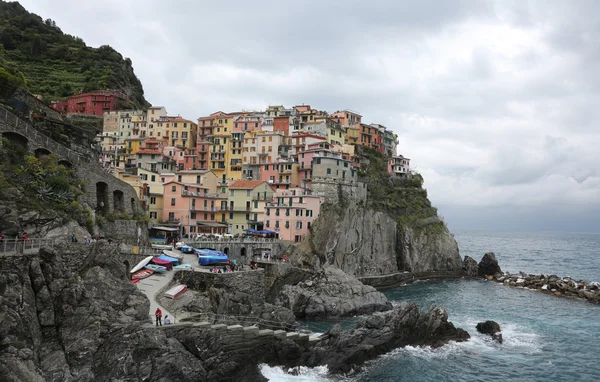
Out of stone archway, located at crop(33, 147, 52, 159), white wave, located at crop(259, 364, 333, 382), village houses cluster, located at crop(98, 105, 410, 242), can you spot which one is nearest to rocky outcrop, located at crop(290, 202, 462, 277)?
village houses cluster, located at crop(98, 105, 410, 242)

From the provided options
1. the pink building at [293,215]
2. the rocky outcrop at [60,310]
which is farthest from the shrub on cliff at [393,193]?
the rocky outcrop at [60,310]

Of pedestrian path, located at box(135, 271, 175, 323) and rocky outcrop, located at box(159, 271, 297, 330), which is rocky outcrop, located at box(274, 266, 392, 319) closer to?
rocky outcrop, located at box(159, 271, 297, 330)

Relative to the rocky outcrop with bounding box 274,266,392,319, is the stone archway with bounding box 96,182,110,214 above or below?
above

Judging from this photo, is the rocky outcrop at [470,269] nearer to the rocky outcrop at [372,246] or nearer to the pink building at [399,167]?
the rocky outcrop at [372,246]

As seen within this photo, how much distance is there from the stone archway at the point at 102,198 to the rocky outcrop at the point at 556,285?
62770 mm

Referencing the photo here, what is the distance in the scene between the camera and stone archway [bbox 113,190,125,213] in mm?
50594

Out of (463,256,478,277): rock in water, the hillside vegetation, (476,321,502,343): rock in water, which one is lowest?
(476,321,502,343): rock in water

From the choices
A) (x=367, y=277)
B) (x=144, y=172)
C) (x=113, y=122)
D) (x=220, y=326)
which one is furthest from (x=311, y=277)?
(x=113, y=122)

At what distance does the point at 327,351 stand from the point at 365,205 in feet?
151

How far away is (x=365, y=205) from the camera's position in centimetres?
7662

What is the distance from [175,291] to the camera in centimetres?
3469

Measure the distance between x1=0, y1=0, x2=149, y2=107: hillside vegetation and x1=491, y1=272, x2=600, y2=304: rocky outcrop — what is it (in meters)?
100

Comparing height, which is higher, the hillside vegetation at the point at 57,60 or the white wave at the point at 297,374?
the hillside vegetation at the point at 57,60

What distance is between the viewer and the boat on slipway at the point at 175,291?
33.9 meters
